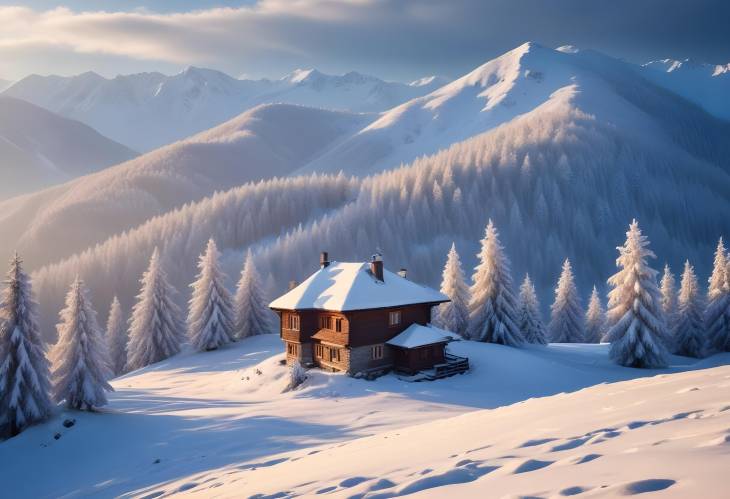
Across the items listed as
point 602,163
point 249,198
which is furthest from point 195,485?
point 602,163

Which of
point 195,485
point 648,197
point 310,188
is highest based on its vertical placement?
point 310,188

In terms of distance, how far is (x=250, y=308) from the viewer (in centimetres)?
5522

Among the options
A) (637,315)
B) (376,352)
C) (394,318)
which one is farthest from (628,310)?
(376,352)

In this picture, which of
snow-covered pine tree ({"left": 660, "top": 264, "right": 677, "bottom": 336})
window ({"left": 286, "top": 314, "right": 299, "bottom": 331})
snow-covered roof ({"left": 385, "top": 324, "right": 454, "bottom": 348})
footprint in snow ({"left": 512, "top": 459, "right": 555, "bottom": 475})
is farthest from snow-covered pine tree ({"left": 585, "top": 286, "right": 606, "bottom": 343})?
footprint in snow ({"left": 512, "top": 459, "right": 555, "bottom": 475})

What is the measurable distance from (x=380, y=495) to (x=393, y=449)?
11.8 feet

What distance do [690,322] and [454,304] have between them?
2282cm

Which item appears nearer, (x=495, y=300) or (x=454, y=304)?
(x=495, y=300)

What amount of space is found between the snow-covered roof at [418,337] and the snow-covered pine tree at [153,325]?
2917cm

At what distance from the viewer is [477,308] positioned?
45750mm

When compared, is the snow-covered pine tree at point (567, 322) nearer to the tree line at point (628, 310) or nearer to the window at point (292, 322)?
the tree line at point (628, 310)

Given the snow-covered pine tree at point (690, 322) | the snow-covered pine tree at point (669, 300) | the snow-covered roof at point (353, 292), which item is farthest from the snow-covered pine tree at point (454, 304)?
the snow-covered pine tree at point (669, 300)

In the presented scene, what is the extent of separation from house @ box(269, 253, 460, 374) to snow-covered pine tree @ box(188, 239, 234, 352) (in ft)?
53.6

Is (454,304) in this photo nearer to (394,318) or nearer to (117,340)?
(394,318)

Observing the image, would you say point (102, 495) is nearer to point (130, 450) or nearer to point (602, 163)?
point (130, 450)
